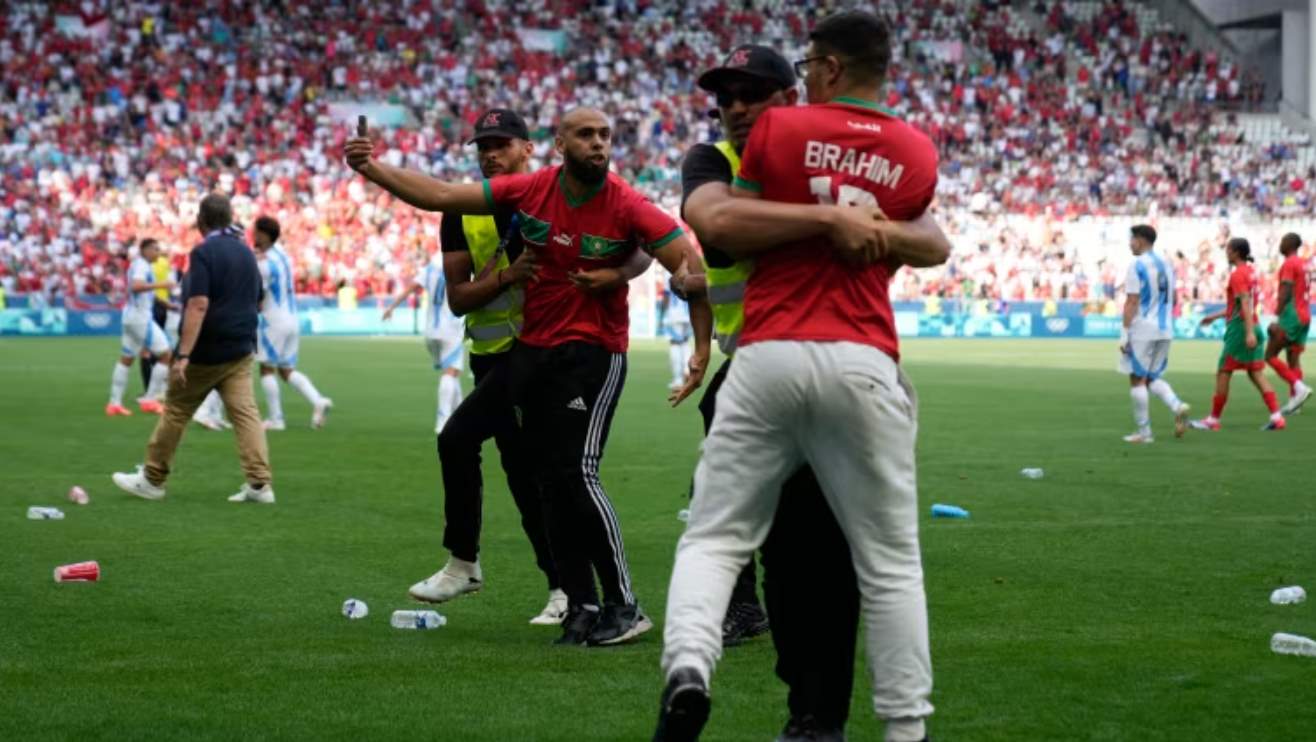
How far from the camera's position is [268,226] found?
1753 centimetres

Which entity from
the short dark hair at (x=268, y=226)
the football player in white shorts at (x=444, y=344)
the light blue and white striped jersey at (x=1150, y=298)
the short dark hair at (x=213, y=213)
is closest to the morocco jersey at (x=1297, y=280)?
the light blue and white striped jersey at (x=1150, y=298)

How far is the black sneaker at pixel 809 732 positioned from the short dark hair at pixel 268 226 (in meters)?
12.8

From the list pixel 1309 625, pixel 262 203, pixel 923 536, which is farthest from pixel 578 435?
pixel 262 203

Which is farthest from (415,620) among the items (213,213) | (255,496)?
(213,213)

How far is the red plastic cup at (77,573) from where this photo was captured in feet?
29.5

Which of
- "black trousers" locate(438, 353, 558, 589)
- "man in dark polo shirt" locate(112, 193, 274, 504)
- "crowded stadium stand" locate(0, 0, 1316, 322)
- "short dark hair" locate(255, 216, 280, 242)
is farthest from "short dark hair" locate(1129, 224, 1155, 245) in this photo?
"crowded stadium stand" locate(0, 0, 1316, 322)

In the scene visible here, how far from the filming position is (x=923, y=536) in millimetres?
10695

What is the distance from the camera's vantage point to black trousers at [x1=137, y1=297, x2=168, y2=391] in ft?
74.8

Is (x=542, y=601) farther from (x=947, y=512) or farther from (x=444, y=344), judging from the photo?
(x=444, y=344)

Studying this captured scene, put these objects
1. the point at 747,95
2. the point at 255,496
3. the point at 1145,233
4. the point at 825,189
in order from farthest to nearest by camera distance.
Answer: the point at 1145,233, the point at 255,496, the point at 747,95, the point at 825,189

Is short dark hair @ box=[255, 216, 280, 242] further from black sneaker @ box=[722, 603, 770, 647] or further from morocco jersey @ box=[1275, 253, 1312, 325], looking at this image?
morocco jersey @ box=[1275, 253, 1312, 325]

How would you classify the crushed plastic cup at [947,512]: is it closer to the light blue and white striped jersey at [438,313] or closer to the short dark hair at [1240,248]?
the light blue and white striped jersey at [438,313]

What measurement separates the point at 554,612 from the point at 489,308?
4.49 feet

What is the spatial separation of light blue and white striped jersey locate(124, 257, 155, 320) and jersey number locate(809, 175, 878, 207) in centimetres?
1766
